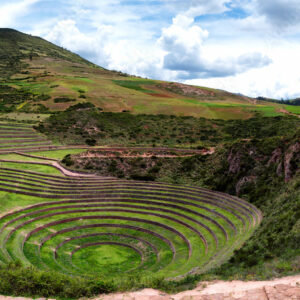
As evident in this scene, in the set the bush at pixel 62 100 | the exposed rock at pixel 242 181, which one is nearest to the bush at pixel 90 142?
the bush at pixel 62 100

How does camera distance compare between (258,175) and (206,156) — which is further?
(206,156)

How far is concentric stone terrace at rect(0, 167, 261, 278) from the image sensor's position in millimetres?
20172

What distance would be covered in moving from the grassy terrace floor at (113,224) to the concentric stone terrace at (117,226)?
2.7 inches

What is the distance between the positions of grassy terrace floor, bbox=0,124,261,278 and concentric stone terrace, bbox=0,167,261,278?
69 millimetres

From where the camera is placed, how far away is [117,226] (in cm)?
2642

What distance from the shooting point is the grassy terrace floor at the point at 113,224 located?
20.1 m

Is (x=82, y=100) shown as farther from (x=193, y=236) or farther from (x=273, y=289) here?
(x=273, y=289)

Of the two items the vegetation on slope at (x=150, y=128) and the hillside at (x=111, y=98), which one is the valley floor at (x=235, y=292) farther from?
the hillside at (x=111, y=98)

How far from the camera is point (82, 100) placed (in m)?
71.9

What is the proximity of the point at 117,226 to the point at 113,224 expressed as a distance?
419 mm

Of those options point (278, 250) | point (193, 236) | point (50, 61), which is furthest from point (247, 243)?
point (50, 61)

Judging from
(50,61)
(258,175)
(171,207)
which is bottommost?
(171,207)

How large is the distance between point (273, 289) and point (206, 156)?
101ft

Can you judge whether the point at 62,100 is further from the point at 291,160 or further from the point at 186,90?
the point at 291,160
